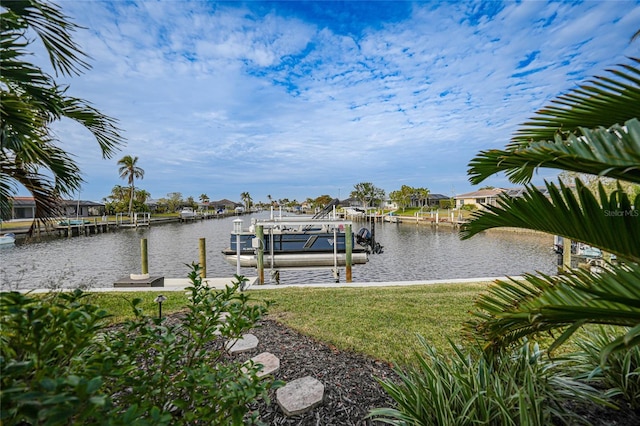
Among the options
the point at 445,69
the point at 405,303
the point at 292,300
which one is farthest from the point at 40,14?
the point at 445,69

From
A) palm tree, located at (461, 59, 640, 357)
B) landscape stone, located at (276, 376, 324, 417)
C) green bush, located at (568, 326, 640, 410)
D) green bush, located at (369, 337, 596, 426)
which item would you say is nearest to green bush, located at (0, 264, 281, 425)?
landscape stone, located at (276, 376, 324, 417)

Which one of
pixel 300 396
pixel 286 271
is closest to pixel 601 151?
pixel 300 396

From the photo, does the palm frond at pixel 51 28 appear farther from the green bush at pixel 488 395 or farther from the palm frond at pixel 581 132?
the green bush at pixel 488 395

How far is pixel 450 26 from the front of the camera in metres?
7.67

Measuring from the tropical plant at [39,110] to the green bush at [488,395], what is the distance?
339 cm

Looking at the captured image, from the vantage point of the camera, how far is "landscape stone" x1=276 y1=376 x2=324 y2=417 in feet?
7.31

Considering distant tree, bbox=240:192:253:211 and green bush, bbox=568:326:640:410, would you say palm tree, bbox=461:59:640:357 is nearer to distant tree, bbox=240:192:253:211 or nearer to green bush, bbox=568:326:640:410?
green bush, bbox=568:326:640:410

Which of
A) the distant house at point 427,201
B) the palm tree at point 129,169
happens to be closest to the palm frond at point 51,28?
the palm tree at point 129,169

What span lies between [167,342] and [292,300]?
180 inches

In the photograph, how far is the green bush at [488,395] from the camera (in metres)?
1.74

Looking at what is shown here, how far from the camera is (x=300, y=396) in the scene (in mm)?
2348

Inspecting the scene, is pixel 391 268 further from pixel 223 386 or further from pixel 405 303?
pixel 223 386

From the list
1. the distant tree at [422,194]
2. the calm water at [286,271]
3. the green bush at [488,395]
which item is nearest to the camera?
the green bush at [488,395]

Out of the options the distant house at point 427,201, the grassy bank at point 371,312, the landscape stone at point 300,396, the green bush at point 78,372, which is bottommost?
the grassy bank at point 371,312
